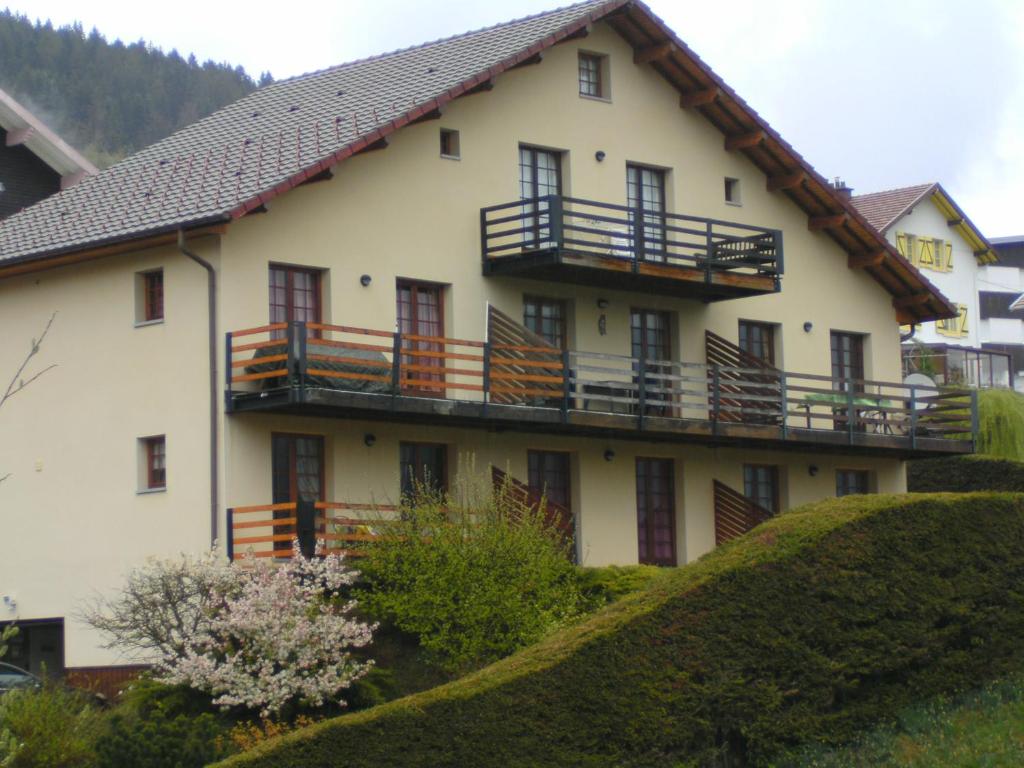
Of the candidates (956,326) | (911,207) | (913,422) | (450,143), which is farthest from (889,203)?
(450,143)

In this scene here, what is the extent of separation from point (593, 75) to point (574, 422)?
299 inches

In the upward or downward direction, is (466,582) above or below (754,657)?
above

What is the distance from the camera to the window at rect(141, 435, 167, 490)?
31.3 m

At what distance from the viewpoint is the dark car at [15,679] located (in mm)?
28178

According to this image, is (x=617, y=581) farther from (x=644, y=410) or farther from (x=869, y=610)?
(x=869, y=610)

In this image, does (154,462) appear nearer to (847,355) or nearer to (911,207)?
(847,355)

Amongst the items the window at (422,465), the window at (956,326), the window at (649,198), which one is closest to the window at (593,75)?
the window at (649,198)

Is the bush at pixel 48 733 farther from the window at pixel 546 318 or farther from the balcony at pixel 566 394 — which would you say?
the window at pixel 546 318

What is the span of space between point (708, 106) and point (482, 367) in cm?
813

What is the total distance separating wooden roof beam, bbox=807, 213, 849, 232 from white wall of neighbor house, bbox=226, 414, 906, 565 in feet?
15.5

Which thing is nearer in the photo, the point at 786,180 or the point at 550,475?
the point at 550,475

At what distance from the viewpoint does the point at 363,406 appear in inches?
1174

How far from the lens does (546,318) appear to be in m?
35.4

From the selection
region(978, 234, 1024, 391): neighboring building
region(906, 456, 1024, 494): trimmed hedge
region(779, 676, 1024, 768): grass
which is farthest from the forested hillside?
region(779, 676, 1024, 768): grass
